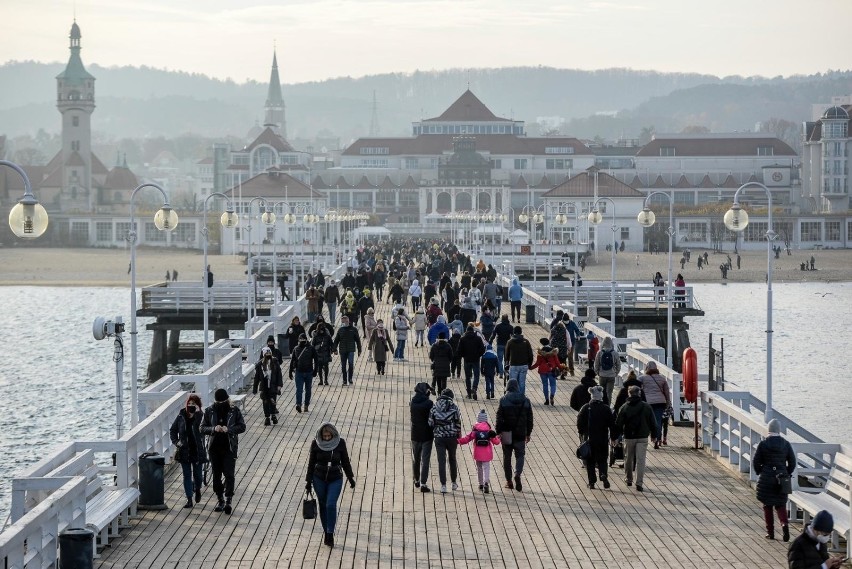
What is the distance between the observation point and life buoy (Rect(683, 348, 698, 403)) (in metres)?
19.4

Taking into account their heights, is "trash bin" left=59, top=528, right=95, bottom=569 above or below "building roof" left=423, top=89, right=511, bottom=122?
below

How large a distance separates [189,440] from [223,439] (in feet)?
1.79

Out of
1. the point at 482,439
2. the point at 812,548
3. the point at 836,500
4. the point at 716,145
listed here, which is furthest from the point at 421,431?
the point at 716,145

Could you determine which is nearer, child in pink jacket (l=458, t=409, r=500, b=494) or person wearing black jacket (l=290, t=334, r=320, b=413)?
child in pink jacket (l=458, t=409, r=500, b=494)

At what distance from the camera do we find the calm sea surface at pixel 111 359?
115ft

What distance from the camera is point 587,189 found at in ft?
362

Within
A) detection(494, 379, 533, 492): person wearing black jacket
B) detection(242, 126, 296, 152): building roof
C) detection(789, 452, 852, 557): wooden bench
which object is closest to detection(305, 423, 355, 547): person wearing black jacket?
detection(494, 379, 533, 492): person wearing black jacket

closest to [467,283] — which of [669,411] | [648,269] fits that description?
[669,411]

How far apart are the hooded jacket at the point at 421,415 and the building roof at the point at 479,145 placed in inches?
5462

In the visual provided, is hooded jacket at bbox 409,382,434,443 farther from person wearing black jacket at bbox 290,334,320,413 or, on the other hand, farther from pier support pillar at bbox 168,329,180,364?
pier support pillar at bbox 168,329,180,364

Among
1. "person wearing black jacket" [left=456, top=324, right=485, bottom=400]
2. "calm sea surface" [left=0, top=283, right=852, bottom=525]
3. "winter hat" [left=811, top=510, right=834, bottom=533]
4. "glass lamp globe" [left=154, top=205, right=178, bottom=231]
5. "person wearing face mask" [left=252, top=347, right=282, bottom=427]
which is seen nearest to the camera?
"winter hat" [left=811, top=510, right=834, bottom=533]

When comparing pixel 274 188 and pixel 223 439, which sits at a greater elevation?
pixel 274 188

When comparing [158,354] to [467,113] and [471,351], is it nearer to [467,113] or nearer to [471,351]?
[471,351]

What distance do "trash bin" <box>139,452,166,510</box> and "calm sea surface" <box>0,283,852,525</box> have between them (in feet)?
25.1
